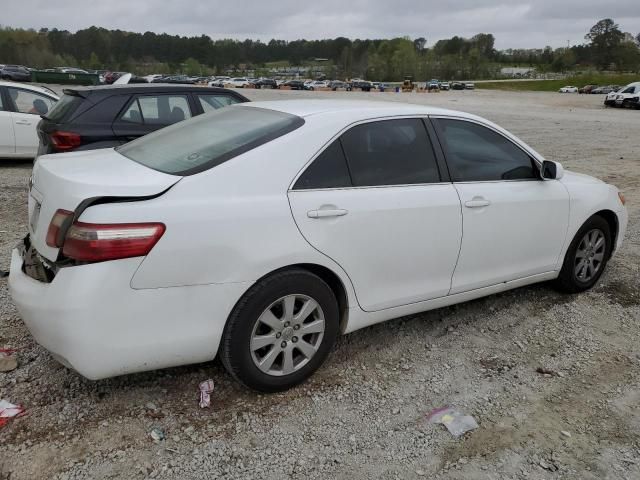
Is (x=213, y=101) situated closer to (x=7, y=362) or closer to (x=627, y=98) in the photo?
(x=7, y=362)

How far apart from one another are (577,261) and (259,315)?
2964 mm

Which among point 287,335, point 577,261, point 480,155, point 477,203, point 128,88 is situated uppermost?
point 128,88

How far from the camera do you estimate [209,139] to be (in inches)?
132

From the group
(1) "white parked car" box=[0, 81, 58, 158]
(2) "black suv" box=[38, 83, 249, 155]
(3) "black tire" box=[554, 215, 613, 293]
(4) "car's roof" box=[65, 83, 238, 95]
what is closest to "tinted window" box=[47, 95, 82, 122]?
(2) "black suv" box=[38, 83, 249, 155]

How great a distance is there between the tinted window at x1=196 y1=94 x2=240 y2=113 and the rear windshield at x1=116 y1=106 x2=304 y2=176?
13.5 ft

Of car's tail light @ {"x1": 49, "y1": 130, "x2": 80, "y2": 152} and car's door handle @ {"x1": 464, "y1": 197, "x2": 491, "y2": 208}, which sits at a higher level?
car's door handle @ {"x1": 464, "y1": 197, "x2": 491, "y2": 208}

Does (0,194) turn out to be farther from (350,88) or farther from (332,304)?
(350,88)

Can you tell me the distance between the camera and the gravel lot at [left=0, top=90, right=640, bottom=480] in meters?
2.70

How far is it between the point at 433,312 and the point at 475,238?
0.86 m

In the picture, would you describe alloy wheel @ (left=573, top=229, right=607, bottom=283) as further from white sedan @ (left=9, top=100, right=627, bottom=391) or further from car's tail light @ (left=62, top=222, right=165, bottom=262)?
car's tail light @ (left=62, top=222, right=165, bottom=262)

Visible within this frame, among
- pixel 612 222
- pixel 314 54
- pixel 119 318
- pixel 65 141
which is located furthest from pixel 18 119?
pixel 314 54

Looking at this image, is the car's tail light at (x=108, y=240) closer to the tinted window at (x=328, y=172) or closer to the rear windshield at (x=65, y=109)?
the tinted window at (x=328, y=172)

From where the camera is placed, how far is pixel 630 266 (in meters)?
5.50

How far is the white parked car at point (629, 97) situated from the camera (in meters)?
37.9
